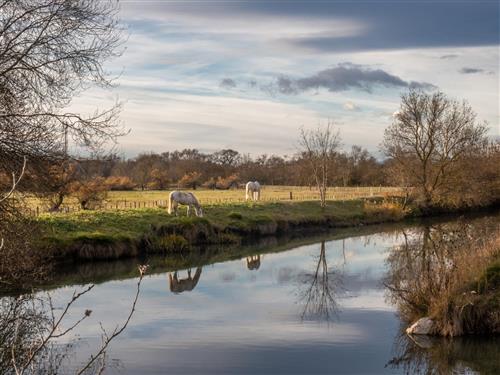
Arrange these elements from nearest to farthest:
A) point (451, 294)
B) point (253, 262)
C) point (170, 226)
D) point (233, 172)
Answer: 1. point (451, 294)
2. point (253, 262)
3. point (170, 226)
4. point (233, 172)

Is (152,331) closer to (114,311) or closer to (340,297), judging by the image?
(114,311)

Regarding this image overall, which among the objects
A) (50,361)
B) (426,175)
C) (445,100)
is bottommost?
(50,361)

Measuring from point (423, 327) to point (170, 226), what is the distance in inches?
850

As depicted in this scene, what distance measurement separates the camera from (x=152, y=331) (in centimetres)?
1658

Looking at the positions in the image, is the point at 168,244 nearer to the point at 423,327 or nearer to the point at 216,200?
the point at 423,327

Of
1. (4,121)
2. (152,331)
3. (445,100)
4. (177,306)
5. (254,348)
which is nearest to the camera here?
(4,121)

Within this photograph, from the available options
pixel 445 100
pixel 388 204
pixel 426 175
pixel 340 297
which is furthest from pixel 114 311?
pixel 445 100

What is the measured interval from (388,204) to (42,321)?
135 feet

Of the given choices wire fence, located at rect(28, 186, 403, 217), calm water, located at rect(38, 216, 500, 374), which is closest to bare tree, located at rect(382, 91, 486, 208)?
wire fence, located at rect(28, 186, 403, 217)

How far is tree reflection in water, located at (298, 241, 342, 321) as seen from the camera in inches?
759

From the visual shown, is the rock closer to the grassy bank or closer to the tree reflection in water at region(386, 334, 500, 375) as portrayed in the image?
the tree reflection in water at region(386, 334, 500, 375)

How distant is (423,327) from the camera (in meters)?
15.6

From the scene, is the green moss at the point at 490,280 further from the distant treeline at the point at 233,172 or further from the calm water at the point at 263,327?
the distant treeline at the point at 233,172

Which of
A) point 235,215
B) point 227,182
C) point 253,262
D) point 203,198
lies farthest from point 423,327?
point 227,182
